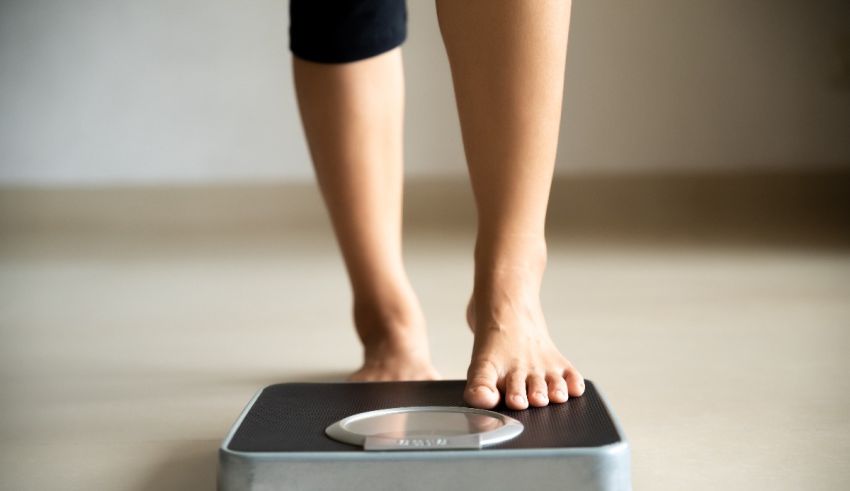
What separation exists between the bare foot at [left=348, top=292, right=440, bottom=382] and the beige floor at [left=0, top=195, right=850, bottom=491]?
0.26 feet

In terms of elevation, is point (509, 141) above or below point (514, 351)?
above

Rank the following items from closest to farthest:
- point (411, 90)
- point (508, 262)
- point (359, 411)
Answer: point (359, 411)
point (508, 262)
point (411, 90)

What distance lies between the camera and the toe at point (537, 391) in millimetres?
761

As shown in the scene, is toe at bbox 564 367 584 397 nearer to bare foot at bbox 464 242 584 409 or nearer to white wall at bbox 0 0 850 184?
bare foot at bbox 464 242 584 409

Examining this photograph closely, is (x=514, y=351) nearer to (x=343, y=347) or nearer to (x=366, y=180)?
(x=366, y=180)

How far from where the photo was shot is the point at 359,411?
0.74 meters

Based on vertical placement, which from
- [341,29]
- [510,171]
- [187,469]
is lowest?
[187,469]

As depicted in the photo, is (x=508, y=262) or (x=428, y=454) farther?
(x=508, y=262)

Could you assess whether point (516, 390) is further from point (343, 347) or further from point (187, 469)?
point (343, 347)

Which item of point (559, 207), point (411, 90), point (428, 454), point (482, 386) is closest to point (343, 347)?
point (482, 386)

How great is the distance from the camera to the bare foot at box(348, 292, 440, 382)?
3.52ft

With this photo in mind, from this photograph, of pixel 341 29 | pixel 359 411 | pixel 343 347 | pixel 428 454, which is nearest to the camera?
pixel 428 454

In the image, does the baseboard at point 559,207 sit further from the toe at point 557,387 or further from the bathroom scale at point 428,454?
the bathroom scale at point 428,454

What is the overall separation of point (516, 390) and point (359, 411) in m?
0.12
